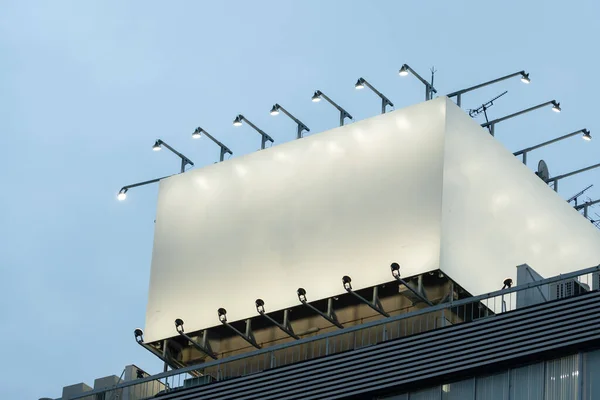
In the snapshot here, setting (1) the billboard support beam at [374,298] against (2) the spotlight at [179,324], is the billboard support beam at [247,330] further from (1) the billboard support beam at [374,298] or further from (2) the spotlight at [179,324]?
(1) the billboard support beam at [374,298]

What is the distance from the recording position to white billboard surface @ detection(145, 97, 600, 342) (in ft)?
201

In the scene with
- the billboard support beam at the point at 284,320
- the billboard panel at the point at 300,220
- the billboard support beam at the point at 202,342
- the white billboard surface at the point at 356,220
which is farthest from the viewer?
the billboard support beam at the point at 202,342

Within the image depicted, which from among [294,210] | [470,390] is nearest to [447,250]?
[294,210]

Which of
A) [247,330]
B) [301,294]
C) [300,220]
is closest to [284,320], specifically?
[247,330]

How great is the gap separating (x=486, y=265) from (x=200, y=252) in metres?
12.2

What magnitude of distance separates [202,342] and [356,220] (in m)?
8.20

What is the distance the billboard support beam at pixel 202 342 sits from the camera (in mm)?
64688

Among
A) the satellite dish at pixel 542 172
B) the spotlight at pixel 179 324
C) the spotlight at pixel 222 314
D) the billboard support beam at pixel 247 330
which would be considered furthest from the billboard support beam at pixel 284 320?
the satellite dish at pixel 542 172

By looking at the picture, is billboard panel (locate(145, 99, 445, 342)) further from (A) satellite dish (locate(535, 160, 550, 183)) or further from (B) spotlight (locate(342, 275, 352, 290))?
(A) satellite dish (locate(535, 160, 550, 183))

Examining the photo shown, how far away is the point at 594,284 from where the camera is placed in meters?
50.7

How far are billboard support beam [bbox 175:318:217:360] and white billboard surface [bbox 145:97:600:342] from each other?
45cm

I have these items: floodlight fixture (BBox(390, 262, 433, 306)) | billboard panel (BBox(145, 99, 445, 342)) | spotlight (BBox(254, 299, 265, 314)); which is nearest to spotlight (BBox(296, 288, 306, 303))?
billboard panel (BBox(145, 99, 445, 342))

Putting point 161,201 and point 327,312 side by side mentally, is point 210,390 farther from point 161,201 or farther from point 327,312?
point 161,201

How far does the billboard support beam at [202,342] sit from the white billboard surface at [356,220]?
452 mm
